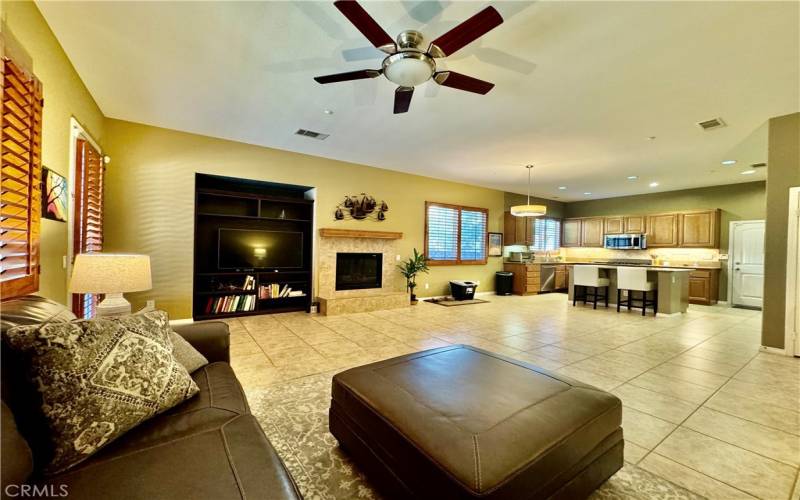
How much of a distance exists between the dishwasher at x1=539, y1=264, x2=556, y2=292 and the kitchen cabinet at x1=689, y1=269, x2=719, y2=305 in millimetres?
3045

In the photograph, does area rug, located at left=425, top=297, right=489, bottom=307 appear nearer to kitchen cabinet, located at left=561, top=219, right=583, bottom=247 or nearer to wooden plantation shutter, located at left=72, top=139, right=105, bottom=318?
kitchen cabinet, located at left=561, top=219, right=583, bottom=247

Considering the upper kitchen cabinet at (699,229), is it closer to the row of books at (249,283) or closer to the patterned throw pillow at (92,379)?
the row of books at (249,283)

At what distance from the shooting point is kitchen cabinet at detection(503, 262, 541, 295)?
864cm

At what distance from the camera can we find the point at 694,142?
184 inches

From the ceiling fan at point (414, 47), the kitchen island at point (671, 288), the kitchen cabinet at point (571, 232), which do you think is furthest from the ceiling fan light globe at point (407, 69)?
the kitchen cabinet at point (571, 232)

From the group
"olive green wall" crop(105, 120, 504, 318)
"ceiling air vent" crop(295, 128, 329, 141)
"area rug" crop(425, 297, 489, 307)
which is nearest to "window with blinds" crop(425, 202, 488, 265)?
"area rug" crop(425, 297, 489, 307)

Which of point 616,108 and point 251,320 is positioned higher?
point 616,108

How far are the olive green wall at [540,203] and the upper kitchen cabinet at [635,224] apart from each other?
1931 millimetres

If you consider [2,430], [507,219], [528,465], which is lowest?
[528,465]

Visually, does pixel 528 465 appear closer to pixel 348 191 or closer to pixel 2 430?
pixel 2 430

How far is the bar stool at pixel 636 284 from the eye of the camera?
6059 millimetres

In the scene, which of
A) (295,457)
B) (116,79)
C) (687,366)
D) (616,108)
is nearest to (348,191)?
(116,79)

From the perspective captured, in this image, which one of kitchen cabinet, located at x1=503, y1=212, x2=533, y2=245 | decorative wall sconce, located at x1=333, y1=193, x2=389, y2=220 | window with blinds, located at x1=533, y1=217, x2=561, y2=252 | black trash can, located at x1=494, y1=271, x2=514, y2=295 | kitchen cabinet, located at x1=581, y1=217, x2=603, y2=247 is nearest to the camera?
decorative wall sconce, located at x1=333, y1=193, x2=389, y2=220

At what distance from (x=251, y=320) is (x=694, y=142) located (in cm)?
714
